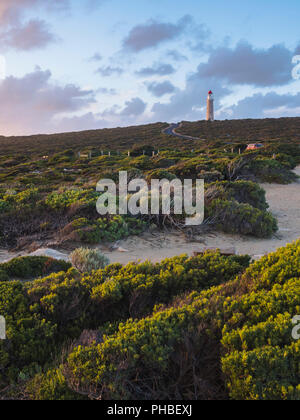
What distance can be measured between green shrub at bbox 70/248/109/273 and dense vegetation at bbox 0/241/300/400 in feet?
4.01

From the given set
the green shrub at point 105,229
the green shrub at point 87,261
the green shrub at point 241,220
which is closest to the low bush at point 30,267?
the green shrub at point 87,261

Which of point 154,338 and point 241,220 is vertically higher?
point 241,220

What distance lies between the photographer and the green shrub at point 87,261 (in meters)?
5.03

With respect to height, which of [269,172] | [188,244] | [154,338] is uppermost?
[269,172]

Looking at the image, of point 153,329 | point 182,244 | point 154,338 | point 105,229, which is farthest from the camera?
point 105,229

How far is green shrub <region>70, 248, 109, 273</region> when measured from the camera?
503cm

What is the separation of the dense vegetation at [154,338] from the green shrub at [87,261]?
1223mm

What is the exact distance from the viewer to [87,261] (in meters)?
5.05

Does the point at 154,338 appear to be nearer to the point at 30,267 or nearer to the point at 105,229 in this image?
the point at 30,267

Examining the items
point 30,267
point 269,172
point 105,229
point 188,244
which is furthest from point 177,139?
point 30,267

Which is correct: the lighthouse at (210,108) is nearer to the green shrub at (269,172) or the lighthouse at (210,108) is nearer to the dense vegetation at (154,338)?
the green shrub at (269,172)

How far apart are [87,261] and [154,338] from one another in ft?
9.50
